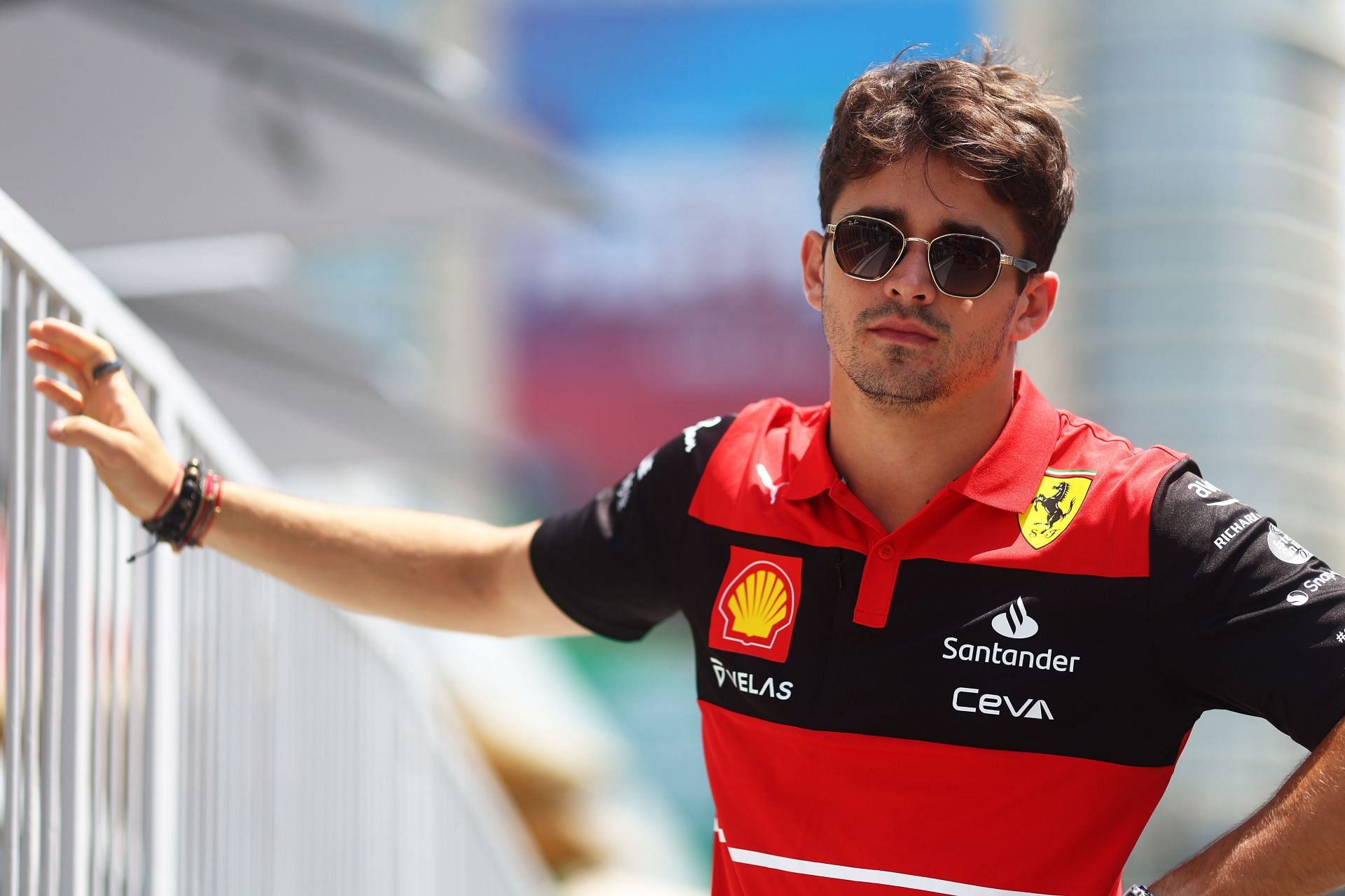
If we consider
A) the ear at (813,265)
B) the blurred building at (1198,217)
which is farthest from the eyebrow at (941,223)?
the blurred building at (1198,217)

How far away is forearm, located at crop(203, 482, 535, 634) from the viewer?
2148 millimetres

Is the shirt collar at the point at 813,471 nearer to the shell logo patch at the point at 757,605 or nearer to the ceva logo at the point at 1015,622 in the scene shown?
the shell logo patch at the point at 757,605

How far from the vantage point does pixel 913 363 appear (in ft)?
5.80

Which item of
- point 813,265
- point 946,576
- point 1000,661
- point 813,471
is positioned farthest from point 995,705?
point 813,265

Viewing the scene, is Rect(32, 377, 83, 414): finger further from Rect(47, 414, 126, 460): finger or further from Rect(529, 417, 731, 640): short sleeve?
Rect(529, 417, 731, 640): short sleeve

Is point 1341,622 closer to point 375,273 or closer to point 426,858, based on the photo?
point 426,858

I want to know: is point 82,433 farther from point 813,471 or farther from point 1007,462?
point 1007,462

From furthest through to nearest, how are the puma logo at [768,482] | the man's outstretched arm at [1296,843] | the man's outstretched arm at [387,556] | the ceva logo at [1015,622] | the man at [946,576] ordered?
the man's outstretched arm at [387,556] < the puma logo at [768,482] < the ceva logo at [1015,622] < the man at [946,576] < the man's outstretched arm at [1296,843]

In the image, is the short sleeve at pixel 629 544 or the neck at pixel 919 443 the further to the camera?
the short sleeve at pixel 629 544

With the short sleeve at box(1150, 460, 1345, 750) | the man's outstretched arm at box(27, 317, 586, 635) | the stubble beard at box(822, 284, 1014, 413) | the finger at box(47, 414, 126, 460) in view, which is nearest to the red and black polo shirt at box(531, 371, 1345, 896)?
the short sleeve at box(1150, 460, 1345, 750)

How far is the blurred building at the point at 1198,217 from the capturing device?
1028 centimetres

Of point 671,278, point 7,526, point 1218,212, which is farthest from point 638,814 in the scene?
point 7,526

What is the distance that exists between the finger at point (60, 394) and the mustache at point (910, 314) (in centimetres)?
114

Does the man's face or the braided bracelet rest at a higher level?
the man's face
